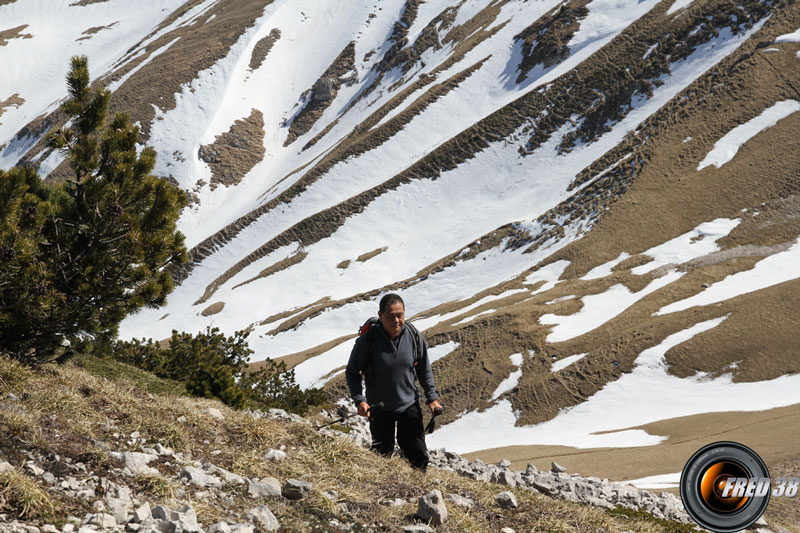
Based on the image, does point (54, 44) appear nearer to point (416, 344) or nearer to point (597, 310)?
point (597, 310)

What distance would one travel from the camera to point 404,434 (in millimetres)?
7402

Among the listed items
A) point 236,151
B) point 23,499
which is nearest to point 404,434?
point 23,499

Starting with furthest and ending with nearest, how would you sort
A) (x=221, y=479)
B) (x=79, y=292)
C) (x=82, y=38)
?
(x=82, y=38), (x=79, y=292), (x=221, y=479)

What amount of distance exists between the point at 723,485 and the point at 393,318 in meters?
4.31

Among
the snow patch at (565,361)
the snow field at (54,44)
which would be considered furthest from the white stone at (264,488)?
the snow field at (54,44)

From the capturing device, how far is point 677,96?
67.2m

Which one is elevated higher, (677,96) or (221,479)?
(221,479)

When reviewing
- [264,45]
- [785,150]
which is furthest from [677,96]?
[264,45]

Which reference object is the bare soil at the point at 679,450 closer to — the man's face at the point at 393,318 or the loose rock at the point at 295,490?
the man's face at the point at 393,318

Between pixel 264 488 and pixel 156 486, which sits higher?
pixel 156 486

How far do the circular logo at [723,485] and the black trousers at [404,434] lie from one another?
3067 millimetres

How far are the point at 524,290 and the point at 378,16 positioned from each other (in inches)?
4123

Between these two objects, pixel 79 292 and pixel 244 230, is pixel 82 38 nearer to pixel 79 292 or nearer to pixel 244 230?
pixel 244 230

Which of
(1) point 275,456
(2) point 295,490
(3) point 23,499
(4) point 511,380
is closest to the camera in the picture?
(3) point 23,499
